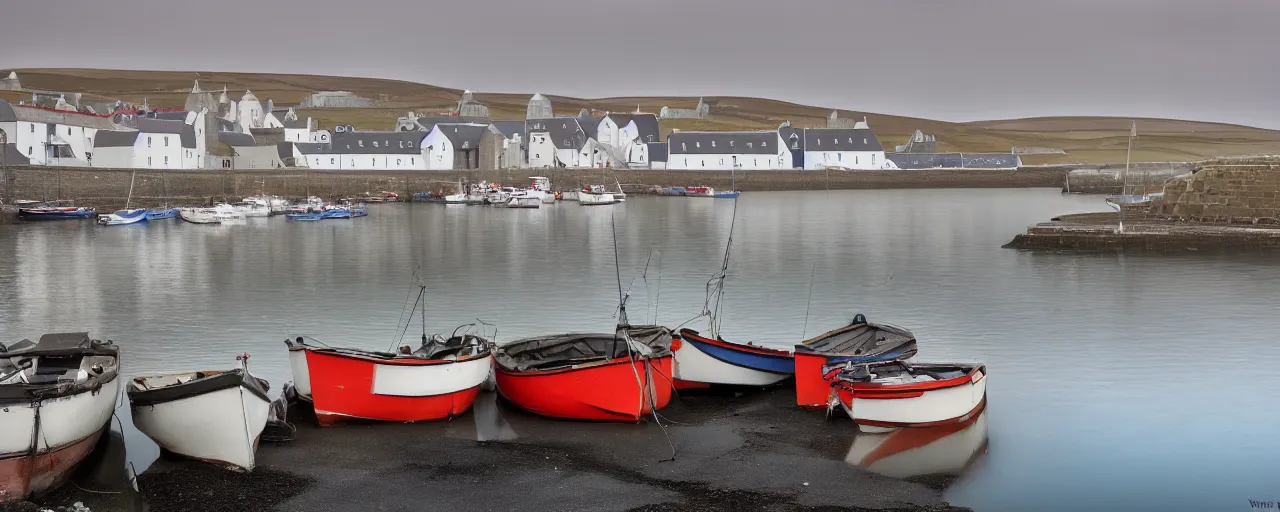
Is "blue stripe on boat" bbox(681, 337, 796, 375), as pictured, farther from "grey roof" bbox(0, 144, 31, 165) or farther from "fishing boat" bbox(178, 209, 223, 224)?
"grey roof" bbox(0, 144, 31, 165)

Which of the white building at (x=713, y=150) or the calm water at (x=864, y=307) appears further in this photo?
the white building at (x=713, y=150)

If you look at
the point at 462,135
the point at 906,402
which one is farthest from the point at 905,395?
the point at 462,135

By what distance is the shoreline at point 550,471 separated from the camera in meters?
11.2

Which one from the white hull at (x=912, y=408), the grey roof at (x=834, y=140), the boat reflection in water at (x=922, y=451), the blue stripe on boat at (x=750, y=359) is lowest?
the boat reflection in water at (x=922, y=451)

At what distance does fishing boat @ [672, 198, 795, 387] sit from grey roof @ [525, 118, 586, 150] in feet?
286

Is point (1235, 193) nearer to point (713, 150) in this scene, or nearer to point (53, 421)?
point (53, 421)

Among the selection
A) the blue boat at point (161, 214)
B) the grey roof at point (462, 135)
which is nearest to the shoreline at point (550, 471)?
the blue boat at point (161, 214)

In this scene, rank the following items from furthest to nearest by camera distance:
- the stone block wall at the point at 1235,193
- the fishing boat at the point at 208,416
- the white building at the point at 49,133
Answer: the white building at the point at 49,133 < the stone block wall at the point at 1235,193 < the fishing boat at the point at 208,416

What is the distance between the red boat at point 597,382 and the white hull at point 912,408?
2355 millimetres

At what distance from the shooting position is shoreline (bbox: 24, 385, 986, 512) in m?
11.2

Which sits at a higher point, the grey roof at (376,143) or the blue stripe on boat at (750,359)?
the grey roof at (376,143)

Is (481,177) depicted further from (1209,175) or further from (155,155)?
(1209,175)

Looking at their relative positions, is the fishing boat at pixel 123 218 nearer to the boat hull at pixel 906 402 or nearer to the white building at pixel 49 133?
the white building at pixel 49 133

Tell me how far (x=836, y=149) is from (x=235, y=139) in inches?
2187
